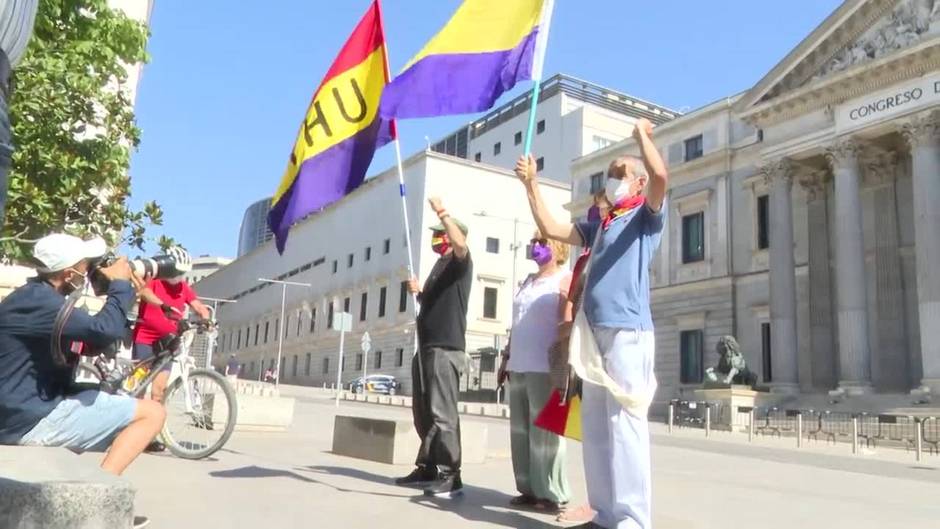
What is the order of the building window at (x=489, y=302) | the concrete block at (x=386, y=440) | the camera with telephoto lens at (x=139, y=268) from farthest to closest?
1. the building window at (x=489, y=302)
2. the concrete block at (x=386, y=440)
3. the camera with telephoto lens at (x=139, y=268)

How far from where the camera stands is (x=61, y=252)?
3.62 metres

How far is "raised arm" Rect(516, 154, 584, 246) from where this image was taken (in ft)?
15.1

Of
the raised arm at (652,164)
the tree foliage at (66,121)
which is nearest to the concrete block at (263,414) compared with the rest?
the tree foliage at (66,121)

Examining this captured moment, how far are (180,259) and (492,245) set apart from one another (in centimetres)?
5166

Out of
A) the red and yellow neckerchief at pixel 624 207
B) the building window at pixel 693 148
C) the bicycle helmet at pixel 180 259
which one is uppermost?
the building window at pixel 693 148

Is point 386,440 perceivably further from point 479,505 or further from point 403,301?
point 403,301

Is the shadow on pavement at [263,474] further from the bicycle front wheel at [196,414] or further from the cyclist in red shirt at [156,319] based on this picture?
the cyclist in red shirt at [156,319]

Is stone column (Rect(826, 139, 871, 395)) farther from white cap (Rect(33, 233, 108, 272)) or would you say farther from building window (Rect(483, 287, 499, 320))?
building window (Rect(483, 287, 499, 320))

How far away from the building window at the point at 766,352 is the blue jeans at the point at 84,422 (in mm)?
31353

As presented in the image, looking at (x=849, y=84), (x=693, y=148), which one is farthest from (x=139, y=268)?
(x=693, y=148)

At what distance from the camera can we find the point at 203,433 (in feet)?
22.4

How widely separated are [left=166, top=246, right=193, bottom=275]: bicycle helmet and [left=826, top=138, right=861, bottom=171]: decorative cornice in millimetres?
26412

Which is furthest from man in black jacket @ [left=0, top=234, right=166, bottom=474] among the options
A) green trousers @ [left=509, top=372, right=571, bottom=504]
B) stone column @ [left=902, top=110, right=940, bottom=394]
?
stone column @ [left=902, top=110, right=940, bottom=394]

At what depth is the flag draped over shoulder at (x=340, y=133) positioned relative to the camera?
6.59 meters
